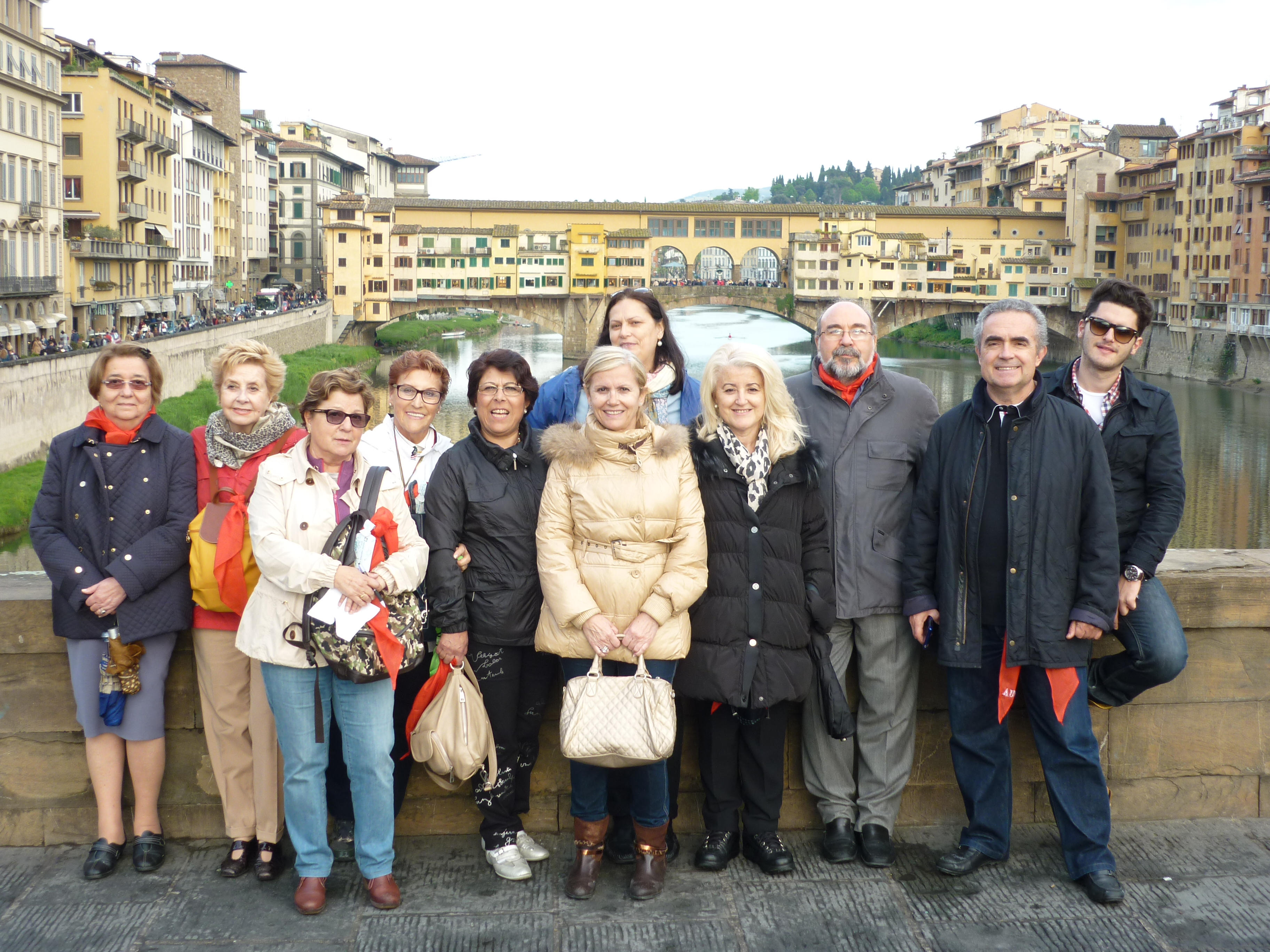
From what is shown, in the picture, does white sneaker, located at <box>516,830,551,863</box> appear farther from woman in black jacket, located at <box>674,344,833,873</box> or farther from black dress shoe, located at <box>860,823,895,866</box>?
black dress shoe, located at <box>860,823,895,866</box>

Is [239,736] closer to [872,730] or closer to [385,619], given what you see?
[385,619]

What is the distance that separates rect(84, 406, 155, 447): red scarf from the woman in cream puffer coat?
0.79m

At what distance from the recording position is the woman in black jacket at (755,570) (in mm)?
2301

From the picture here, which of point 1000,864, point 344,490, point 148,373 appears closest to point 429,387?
point 344,490

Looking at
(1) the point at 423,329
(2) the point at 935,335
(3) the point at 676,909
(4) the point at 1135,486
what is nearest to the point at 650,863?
(3) the point at 676,909

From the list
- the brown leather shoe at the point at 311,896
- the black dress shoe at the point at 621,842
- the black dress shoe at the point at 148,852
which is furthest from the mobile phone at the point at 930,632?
the black dress shoe at the point at 148,852

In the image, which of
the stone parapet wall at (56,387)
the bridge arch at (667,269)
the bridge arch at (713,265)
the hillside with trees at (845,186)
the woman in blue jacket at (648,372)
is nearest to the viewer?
the woman in blue jacket at (648,372)

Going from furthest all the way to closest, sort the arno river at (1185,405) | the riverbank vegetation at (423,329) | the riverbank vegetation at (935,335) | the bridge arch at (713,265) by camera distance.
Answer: the bridge arch at (713,265) → the riverbank vegetation at (935,335) → the riverbank vegetation at (423,329) → the arno river at (1185,405)

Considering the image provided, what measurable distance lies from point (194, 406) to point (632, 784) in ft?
62.3

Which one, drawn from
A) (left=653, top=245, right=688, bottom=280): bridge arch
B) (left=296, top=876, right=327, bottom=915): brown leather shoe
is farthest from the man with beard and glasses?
(left=653, top=245, right=688, bottom=280): bridge arch

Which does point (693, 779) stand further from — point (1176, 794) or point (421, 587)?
point (1176, 794)

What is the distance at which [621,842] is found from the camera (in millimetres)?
2422

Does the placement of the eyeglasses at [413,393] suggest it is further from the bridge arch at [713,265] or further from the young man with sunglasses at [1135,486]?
the bridge arch at [713,265]

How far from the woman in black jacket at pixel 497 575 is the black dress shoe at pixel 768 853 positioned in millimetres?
390
